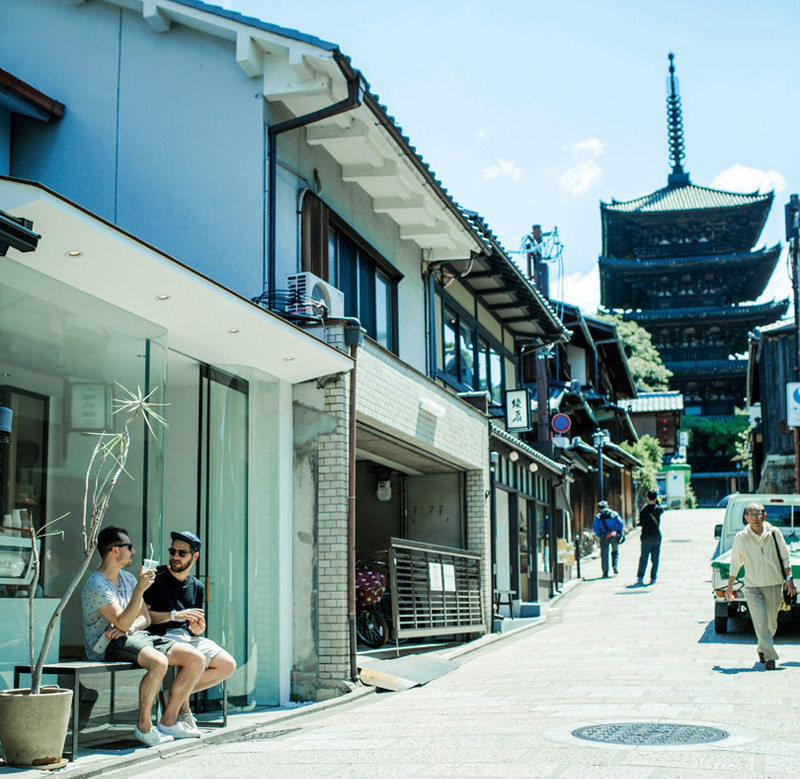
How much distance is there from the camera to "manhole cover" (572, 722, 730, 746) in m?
6.73

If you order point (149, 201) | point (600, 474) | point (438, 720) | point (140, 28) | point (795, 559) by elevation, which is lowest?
point (438, 720)

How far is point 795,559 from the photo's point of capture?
13531 mm

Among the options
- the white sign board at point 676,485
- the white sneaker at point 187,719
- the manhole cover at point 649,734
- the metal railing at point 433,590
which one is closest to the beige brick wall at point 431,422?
the metal railing at point 433,590

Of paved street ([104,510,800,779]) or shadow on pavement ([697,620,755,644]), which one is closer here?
paved street ([104,510,800,779])

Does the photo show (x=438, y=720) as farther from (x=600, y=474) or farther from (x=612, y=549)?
(x=600, y=474)

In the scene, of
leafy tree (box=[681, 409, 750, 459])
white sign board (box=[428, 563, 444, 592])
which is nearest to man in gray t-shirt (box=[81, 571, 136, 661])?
white sign board (box=[428, 563, 444, 592])

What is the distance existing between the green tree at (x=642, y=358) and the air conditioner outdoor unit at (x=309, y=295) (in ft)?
173

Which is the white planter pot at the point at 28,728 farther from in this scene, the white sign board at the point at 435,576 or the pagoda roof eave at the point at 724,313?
the pagoda roof eave at the point at 724,313

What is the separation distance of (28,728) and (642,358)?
196 ft

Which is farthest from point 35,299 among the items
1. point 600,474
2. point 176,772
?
point 600,474

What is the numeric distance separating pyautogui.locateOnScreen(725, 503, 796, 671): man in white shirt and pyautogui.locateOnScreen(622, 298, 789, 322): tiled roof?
55.0 metres

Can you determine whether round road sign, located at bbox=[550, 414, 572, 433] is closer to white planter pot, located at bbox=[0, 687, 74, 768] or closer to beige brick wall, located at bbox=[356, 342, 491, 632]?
beige brick wall, located at bbox=[356, 342, 491, 632]

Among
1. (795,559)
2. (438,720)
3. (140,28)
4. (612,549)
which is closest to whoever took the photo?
(438,720)

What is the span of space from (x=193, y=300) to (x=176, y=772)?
144 inches
